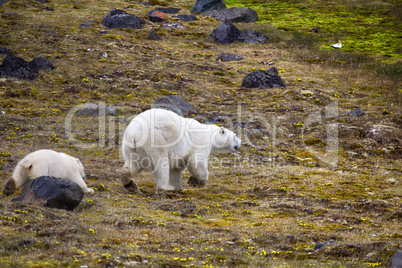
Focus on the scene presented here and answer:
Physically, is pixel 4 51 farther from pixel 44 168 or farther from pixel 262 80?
pixel 44 168

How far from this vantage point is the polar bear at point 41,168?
12297 mm

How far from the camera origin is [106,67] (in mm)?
34000

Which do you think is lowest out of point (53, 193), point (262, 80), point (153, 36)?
point (53, 193)


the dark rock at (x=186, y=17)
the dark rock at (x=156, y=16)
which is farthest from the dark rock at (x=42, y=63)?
the dark rock at (x=186, y=17)

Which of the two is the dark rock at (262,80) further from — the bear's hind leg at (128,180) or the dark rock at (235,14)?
the dark rock at (235,14)

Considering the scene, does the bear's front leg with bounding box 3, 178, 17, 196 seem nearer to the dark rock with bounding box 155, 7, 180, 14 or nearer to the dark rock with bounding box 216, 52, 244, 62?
the dark rock with bounding box 216, 52, 244, 62

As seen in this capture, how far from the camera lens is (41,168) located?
1258 cm

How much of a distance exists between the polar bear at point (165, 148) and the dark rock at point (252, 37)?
31630 millimetres

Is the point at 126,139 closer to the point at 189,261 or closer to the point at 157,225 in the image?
the point at 157,225

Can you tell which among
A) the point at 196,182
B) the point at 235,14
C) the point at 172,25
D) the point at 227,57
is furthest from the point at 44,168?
the point at 235,14

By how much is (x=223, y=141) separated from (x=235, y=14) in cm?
4131

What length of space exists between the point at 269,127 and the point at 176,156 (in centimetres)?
1216

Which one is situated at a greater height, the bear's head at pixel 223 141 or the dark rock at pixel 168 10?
the dark rock at pixel 168 10

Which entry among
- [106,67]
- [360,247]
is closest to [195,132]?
[360,247]
